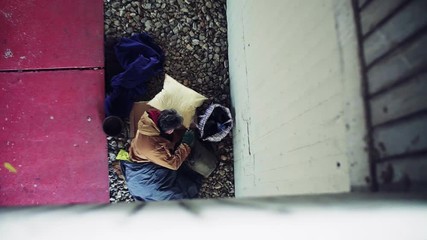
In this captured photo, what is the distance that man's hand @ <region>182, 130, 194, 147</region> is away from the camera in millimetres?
3588

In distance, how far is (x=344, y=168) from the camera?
62.5 inches

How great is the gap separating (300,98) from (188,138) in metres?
1.74

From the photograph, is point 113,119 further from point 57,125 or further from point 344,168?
point 344,168

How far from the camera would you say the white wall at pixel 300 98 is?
1542 mm

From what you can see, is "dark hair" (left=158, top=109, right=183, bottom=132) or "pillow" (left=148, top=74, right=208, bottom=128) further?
"pillow" (left=148, top=74, right=208, bottom=128)

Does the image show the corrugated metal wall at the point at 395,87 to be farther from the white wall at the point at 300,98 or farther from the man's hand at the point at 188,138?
the man's hand at the point at 188,138

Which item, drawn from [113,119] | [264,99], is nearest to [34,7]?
[113,119]

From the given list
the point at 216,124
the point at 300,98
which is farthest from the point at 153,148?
the point at 300,98

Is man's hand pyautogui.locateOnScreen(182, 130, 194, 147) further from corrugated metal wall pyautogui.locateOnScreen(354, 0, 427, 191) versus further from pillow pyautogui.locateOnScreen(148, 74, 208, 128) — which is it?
corrugated metal wall pyautogui.locateOnScreen(354, 0, 427, 191)

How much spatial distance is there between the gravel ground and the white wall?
687 millimetres

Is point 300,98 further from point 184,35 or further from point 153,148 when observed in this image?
point 184,35

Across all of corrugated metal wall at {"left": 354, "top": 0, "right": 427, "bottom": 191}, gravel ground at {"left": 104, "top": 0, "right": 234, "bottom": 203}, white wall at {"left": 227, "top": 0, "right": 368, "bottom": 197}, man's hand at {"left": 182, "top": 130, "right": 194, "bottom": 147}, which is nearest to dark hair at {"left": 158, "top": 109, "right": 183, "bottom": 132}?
man's hand at {"left": 182, "top": 130, "right": 194, "bottom": 147}

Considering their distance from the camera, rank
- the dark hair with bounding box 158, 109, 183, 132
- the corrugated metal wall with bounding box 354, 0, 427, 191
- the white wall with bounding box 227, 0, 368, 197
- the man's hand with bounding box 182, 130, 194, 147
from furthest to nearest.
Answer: the man's hand with bounding box 182, 130, 194, 147
the dark hair with bounding box 158, 109, 183, 132
the white wall with bounding box 227, 0, 368, 197
the corrugated metal wall with bounding box 354, 0, 427, 191

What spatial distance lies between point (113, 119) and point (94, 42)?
83 centimetres
